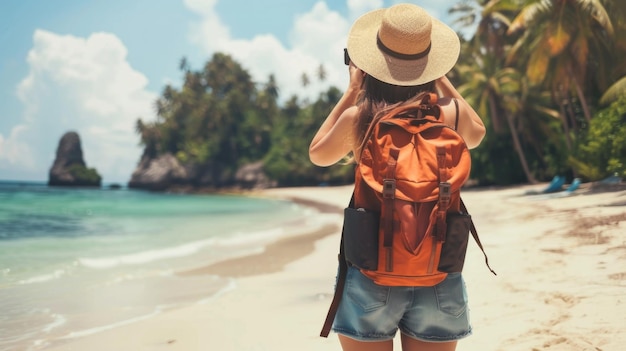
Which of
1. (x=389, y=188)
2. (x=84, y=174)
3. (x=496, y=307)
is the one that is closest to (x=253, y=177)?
(x=84, y=174)

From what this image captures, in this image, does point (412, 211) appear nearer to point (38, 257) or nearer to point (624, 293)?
point (624, 293)

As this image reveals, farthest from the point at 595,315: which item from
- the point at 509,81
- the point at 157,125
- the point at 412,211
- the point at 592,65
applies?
the point at 157,125

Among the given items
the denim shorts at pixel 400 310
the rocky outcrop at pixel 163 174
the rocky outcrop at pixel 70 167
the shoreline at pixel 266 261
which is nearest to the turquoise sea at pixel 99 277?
the shoreline at pixel 266 261

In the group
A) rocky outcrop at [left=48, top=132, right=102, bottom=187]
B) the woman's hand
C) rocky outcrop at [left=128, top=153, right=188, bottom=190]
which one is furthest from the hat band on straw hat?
rocky outcrop at [left=48, top=132, right=102, bottom=187]

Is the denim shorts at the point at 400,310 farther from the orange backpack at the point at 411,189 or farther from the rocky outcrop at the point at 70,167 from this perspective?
the rocky outcrop at the point at 70,167

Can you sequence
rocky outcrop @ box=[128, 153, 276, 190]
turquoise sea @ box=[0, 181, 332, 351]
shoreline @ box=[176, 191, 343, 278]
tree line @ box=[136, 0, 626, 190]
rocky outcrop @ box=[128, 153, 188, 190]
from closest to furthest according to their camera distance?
turquoise sea @ box=[0, 181, 332, 351], shoreline @ box=[176, 191, 343, 278], tree line @ box=[136, 0, 626, 190], rocky outcrop @ box=[128, 153, 276, 190], rocky outcrop @ box=[128, 153, 188, 190]

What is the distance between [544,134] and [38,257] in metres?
25.7

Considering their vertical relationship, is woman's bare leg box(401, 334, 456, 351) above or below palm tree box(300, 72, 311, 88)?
below

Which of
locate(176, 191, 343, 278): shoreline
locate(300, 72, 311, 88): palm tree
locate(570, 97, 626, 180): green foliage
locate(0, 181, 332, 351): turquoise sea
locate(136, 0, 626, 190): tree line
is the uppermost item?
locate(300, 72, 311, 88): palm tree

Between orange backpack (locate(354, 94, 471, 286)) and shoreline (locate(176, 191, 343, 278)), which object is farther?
shoreline (locate(176, 191, 343, 278))

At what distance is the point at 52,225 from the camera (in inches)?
654

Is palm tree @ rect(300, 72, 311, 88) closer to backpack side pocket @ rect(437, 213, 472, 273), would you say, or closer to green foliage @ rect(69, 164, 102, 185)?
green foliage @ rect(69, 164, 102, 185)

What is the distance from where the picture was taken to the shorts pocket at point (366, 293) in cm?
143

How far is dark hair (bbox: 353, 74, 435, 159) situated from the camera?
1.53 metres
